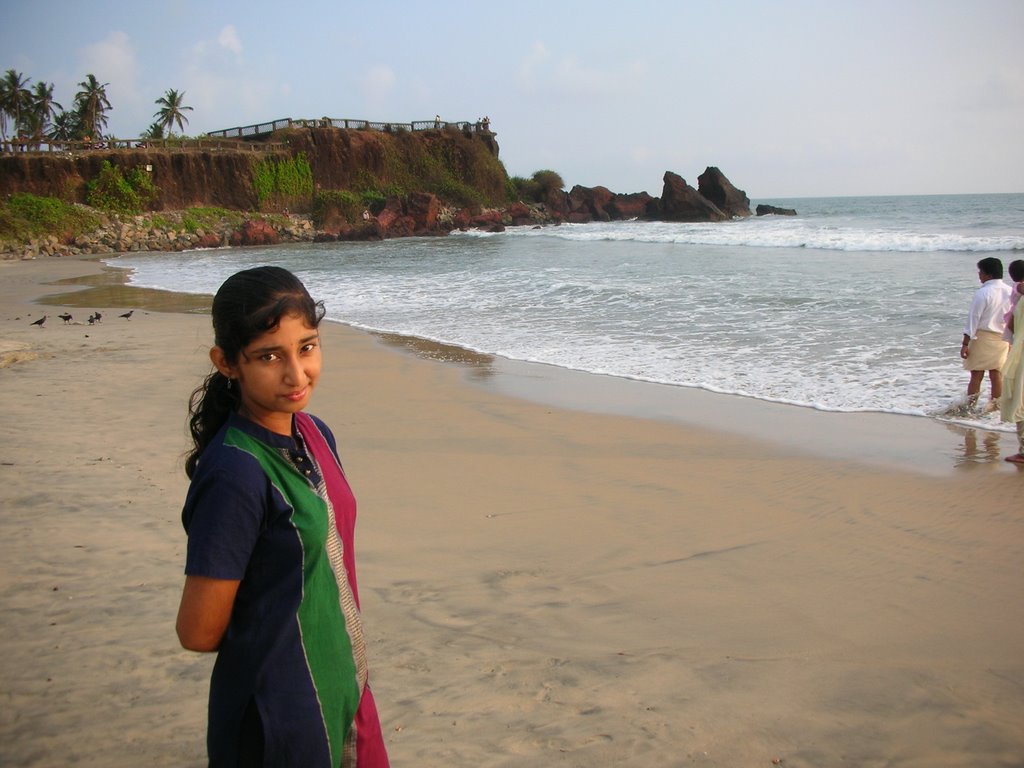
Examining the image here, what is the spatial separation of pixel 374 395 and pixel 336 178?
52.3 metres

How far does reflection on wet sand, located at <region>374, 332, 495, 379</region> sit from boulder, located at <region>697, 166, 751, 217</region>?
54.3m

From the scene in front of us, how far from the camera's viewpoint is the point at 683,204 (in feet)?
200

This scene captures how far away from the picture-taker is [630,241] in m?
38.6

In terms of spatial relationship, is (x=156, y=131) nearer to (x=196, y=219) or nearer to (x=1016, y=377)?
(x=196, y=219)

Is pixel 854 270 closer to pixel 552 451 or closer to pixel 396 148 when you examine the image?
pixel 552 451

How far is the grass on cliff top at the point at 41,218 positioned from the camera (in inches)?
1407

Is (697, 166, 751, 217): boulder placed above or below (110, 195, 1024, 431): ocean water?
above

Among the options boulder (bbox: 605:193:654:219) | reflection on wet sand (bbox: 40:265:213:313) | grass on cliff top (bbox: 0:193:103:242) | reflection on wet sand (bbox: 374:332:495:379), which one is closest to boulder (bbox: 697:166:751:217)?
boulder (bbox: 605:193:654:219)

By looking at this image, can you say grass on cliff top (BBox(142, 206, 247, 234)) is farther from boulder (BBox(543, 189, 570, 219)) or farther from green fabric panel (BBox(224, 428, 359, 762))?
green fabric panel (BBox(224, 428, 359, 762))

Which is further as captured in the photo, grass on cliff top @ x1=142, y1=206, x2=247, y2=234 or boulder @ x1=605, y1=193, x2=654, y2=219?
boulder @ x1=605, y1=193, x2=654, y2=219

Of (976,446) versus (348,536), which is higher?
(348,536)

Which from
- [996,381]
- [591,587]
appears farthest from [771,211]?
[591,587]

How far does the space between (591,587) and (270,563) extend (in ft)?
8.44

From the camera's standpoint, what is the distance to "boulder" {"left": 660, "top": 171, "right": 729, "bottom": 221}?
60.4 meters
